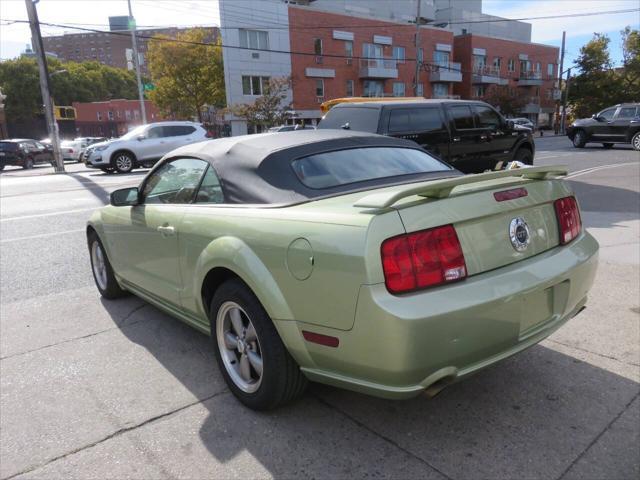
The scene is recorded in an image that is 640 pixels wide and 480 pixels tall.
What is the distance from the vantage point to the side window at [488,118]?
10016 mm

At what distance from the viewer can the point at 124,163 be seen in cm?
1756

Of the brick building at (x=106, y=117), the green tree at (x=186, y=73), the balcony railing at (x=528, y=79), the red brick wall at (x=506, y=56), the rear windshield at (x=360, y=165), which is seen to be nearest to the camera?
the rear windshield at (x=360, y=165)

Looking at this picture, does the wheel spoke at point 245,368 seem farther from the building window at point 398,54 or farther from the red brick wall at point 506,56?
the red brick wall at point 506,56

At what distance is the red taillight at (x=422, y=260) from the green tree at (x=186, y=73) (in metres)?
40.3

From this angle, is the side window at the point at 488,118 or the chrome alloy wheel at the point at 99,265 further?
the side window at the point at 488,118

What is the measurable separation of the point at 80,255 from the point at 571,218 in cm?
577

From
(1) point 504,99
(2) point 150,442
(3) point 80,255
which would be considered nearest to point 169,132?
(3) point 80,255

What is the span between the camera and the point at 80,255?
6.50 metres

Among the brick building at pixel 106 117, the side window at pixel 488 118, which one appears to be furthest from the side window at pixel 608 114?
the brick building at pixel 106 117

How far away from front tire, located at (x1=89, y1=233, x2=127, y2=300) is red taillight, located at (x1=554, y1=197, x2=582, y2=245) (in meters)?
3.66

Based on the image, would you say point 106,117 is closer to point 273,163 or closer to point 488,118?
point 488,118

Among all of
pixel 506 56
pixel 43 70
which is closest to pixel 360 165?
pixel 43 70

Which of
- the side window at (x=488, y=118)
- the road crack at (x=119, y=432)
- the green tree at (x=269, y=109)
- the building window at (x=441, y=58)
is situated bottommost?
the road crack at (x=119, y=432)

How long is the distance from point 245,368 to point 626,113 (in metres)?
22.1
